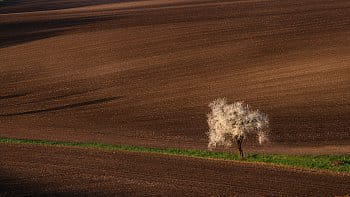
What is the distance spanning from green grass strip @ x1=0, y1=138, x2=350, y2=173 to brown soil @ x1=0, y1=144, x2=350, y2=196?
151cm

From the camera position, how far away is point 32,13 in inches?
4267

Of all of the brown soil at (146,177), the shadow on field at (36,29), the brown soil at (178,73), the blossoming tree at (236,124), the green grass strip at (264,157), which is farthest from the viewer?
the shadow on field at (36,29)

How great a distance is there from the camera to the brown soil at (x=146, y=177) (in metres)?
32.3

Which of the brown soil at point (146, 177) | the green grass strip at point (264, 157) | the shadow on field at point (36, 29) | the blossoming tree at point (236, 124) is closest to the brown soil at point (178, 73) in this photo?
the shadow on field at point (36, 29)

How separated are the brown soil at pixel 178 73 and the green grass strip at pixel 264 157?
5.68 feet

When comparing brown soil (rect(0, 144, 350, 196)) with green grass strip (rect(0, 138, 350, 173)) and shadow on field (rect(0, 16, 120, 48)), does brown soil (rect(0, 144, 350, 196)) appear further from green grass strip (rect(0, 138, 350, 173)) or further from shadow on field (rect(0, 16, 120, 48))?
shadow on field (rect(0, 16, 120, 48))

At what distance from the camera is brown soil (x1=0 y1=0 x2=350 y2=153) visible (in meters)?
47.8

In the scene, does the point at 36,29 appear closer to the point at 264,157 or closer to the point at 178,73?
the point at 178,73

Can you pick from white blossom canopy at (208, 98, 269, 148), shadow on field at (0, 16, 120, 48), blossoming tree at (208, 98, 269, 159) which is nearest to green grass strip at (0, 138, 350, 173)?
blossoming tree at (208, 98, 269, 159)

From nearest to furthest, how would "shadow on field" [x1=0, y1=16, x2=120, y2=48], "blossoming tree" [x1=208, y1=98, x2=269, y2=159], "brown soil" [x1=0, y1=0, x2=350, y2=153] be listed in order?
"blossoming tree" [x1=208, y1=98, x2=269, y2=159], "brown soil" [x1=0, y1=0, x2=350, y2=153], "shadow on field" [x1=0, y1=16, x2=120, y2=48]

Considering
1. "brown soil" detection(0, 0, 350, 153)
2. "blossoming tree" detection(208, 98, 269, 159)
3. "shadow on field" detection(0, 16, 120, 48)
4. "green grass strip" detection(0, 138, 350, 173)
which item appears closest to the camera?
"green grass strip" detection(0, 138, 350, 173)

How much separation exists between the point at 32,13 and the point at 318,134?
74.6m

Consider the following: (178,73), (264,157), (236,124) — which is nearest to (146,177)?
(236,124)

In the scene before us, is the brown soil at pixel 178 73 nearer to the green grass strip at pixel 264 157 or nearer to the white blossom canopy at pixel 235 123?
the green grass strip at pixel 264 157
